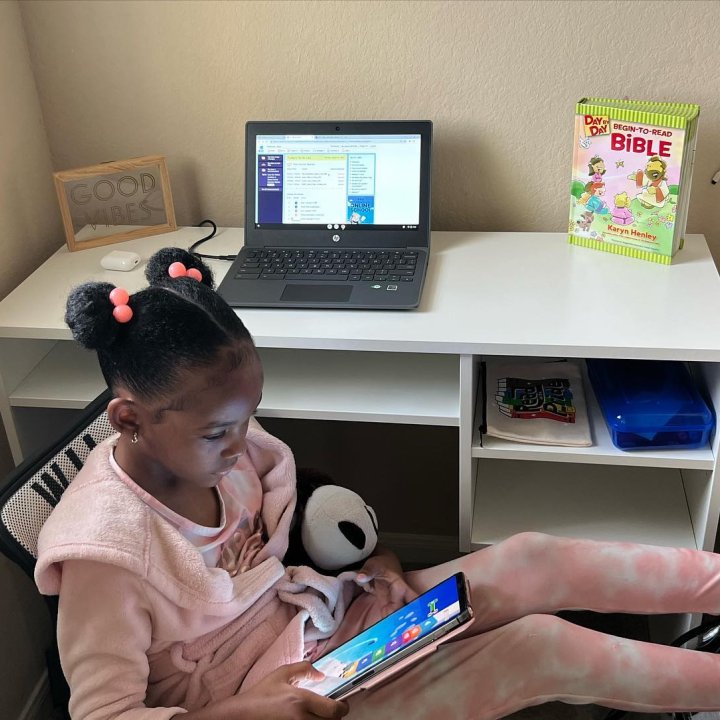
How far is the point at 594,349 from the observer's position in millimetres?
1224

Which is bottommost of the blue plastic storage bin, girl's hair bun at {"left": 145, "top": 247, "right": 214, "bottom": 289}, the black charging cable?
the blue plastic storage bin

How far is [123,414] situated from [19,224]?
663 millimetres

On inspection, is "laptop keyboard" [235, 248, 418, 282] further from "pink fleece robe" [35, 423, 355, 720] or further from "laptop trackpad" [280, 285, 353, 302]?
"pink fleece robe" [35, 423, 355, 720]

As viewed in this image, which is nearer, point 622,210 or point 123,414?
point 123,414

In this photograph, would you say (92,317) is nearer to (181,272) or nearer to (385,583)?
(181,272)

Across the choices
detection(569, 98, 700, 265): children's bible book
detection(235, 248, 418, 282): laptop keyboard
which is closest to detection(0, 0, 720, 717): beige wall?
detection(569, 98, 700, 265): children's bible book

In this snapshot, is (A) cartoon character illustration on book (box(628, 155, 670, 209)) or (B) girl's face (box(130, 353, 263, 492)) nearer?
(B) girl's face (box(130, 353, 263, 492))

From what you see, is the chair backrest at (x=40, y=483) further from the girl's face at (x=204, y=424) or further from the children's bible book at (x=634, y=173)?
the children's bible book at (x=634, y=173)

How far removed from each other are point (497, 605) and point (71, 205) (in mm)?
995

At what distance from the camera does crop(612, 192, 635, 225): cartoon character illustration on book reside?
4.66 ft

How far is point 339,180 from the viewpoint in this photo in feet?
4.95

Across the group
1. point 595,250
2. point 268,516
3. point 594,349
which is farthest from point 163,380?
point 595,250

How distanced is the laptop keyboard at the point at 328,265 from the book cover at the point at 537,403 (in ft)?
0.78

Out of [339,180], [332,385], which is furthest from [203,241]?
[332,385]
